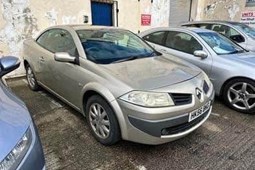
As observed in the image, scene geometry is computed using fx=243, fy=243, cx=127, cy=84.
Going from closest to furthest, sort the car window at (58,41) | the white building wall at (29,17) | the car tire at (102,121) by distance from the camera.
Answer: the car tire at (102,121) < the car window at (58,41) < the white building wall at (29,17)

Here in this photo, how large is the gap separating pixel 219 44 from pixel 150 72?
98.3 inches

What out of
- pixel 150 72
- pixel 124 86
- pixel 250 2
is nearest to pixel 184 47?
pixel 150 72

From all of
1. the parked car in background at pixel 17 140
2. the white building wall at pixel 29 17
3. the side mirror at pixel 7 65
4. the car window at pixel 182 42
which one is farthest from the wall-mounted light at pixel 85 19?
the parked car in background at pixel 17 140

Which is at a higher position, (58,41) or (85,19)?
(85,19)

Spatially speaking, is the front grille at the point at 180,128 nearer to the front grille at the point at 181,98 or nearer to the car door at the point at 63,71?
the front grille at the point at 181,98

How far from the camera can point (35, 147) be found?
5.54 feet

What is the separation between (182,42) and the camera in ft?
16.4

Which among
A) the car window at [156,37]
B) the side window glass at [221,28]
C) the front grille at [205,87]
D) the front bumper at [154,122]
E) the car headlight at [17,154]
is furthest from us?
the side window glass at [221,28]

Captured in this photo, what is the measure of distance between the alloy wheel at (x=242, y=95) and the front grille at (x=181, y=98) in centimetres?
177

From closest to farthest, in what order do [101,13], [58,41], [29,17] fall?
[58,41] → [29,17] → [101,13]

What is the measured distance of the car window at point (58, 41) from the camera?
11.7 ft

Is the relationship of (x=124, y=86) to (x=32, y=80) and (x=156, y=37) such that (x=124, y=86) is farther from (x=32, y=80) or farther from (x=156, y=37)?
(x=156, y=37)

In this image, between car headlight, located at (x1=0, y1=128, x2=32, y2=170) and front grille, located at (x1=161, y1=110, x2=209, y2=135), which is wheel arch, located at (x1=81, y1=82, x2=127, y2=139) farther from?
car headlight, located at (x1=0, y1=128, x2=32, y2=170)

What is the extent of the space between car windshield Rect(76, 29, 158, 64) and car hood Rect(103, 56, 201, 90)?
172 mm
